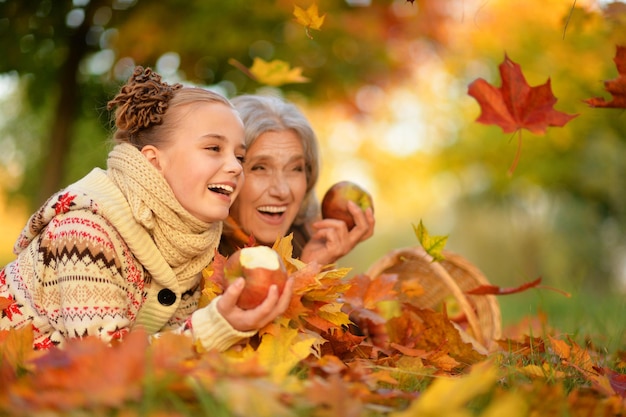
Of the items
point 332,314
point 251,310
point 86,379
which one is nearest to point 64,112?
point 332,314

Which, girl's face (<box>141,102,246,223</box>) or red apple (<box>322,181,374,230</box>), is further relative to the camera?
red apple (<box>322,181,374,230</box>)

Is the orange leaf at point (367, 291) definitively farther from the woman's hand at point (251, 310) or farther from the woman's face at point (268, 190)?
the woman's hand at point (251, 310)

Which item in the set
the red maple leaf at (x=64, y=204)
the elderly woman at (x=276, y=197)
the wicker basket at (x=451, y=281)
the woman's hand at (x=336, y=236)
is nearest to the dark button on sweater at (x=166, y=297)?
the red maple leaf at (x=64, y=204)

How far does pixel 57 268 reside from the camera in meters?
2.15

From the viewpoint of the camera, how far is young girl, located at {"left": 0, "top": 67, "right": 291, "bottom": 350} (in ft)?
6.99

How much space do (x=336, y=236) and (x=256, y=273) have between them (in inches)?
46.1

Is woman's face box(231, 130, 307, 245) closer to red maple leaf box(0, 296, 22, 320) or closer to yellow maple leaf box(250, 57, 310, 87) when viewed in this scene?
yellow maple leaf box(250, 57, 310, 87)

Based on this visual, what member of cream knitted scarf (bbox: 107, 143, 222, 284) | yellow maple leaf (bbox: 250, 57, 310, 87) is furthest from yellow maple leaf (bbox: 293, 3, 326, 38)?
yellow maple leaf (bbox: 250, 57, 310, 87)

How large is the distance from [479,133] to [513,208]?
322cm

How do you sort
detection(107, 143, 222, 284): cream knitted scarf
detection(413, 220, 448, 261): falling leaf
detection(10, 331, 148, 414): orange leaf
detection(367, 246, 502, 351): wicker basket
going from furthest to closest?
detection(367, 246, 502, 351): wicker basket → detection(413, 220, 448, 261): falling leaf → detection(107, 143, 222, 284): cream knitted scarf → detection(10, 331, 148, 414): orange leaf

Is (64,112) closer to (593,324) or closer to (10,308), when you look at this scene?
(10,308)

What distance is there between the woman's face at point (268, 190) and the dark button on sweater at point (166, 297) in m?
0.70

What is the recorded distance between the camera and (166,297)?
7.80 ft

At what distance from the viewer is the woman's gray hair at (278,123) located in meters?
3.14
